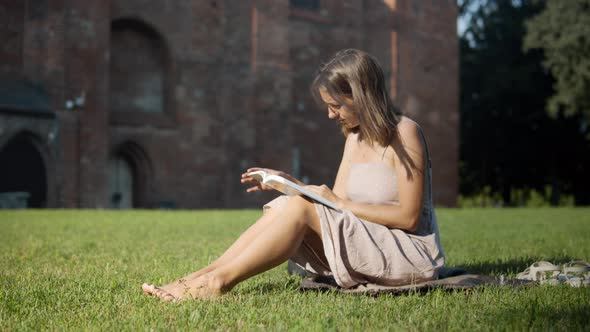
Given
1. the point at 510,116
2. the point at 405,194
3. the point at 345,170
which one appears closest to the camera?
the point at 405,194

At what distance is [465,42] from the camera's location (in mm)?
36406

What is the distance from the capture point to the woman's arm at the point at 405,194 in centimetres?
405

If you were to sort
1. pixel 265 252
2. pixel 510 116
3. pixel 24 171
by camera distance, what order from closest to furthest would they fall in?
pixel 265 252 → pixel 24 171 → pixel 510 116

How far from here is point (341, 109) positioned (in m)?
4.10

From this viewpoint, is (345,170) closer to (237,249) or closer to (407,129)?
(407,129)

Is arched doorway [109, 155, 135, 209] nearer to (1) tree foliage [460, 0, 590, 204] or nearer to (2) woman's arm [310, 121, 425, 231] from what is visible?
(1) tree foliage [460, 0, 590, 204]

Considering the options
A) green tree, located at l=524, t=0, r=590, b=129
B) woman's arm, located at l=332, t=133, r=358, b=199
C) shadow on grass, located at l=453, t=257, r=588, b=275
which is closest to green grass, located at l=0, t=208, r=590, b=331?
shadow on grass, located at l=453, t=257, r=588, b=275

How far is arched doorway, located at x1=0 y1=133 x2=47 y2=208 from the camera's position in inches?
836

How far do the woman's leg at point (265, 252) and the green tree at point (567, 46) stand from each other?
25.8 meters

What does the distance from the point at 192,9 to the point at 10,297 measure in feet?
72.3

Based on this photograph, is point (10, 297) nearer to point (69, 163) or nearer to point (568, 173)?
point (69, 163)

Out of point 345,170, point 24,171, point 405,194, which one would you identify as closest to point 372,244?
point 405,194

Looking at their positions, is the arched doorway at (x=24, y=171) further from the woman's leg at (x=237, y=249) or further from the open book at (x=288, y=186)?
the open book at (x=288, y=186)

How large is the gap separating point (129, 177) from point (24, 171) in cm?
396
